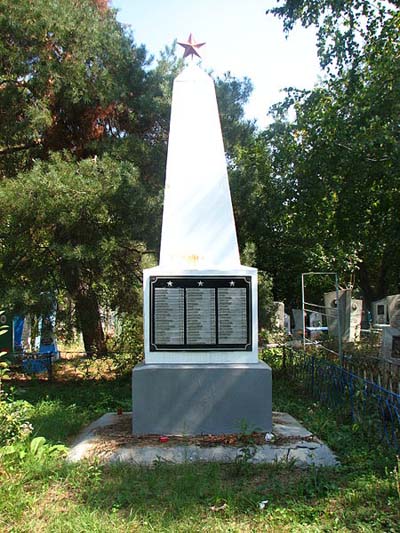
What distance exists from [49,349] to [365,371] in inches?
442

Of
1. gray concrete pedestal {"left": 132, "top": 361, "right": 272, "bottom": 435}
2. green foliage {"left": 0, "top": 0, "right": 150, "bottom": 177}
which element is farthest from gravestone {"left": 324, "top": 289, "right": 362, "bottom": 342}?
gray concrete pedestal {"left": 132, "top": 361, "right": 272, "bottom": 435}

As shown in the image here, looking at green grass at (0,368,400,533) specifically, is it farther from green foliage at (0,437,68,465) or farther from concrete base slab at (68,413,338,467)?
concrete base slab at (68,413,338,467)

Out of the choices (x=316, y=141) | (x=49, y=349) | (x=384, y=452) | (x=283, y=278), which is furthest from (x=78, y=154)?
(x=283, y=278)

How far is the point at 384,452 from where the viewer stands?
4684 millimetres

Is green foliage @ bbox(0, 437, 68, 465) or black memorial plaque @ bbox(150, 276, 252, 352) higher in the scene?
black memorial plaque @ bbox(150, 276, 252, 352)

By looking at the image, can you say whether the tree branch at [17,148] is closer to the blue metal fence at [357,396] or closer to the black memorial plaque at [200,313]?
the black memorial plaque at [200,313]

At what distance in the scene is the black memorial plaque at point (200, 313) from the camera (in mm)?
5859

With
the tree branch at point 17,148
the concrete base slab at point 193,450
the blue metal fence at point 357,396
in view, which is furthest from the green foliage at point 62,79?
the concrete base slab at point 193,450

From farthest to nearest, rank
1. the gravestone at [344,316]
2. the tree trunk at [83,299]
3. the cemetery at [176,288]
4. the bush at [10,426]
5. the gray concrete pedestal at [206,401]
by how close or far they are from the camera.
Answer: the gravestone at [344,316]
the tree trunk at [83,299]
the gray concrete pedestal at [206,401]
the bush at [10,426]
the cemetery at [176,288]

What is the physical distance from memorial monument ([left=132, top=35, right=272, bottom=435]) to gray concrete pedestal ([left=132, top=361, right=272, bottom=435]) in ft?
0.04

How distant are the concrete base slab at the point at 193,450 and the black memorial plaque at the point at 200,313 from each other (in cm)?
105

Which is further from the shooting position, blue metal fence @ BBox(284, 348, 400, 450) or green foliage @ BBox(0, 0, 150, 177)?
green foliage @ BBox(0, 0, 150, 177)

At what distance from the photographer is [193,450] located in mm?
5016

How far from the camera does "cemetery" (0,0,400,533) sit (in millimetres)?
3986
